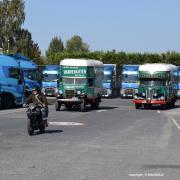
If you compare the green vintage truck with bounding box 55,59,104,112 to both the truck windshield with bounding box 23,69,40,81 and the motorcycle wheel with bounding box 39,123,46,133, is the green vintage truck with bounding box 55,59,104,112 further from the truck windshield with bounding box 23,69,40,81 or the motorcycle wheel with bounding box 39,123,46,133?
the motorcycle wheel with bounding box 39,123,46,133

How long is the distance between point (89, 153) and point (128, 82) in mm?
45043

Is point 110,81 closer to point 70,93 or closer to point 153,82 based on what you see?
point 153,82

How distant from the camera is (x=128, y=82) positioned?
5875cm

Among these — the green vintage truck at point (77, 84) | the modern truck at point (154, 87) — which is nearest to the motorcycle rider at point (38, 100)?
the green vintage truck at point (77, 84)

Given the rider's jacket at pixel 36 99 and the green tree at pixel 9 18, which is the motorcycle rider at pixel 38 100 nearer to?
the rider's jacket at pixel 36 99

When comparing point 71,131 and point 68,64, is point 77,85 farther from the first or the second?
point 71,131

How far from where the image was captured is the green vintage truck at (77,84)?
112 ft

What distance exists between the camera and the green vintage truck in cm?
3412

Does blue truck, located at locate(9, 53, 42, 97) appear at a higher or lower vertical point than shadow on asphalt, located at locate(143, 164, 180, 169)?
higher

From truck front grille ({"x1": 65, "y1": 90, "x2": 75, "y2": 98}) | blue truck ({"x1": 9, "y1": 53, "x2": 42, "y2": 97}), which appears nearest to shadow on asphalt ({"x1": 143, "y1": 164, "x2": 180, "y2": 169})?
truck front grille ({"x1": 65, "y1": 90, "x2": 75, "y2": 98})

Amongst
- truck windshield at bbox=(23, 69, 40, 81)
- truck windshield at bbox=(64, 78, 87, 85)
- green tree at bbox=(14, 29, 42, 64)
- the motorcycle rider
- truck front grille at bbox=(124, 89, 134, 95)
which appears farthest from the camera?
green tree at bbox=(14, 29, 42, 64)

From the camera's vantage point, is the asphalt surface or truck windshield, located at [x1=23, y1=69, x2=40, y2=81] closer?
the asphalt surface

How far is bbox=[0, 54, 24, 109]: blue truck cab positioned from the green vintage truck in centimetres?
286

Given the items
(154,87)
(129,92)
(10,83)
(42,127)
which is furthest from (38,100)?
(129,92)
